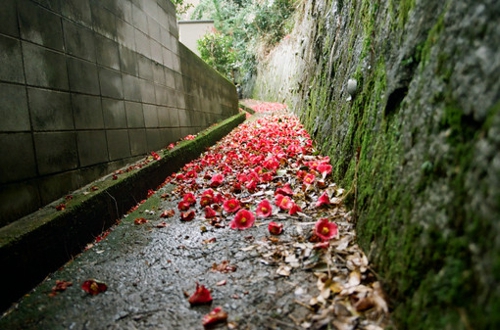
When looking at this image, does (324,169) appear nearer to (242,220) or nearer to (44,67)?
(242,220)

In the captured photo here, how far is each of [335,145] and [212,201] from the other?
1.31 meters

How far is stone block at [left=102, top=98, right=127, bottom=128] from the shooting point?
111 inches

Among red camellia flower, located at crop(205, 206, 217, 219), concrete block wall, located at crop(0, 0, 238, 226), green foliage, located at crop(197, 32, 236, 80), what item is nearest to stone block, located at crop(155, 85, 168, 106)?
concrete block wall, located at crop(0, 0, 238, 226)

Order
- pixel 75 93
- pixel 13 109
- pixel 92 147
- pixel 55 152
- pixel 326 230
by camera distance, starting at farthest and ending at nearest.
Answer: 1. pixel 92 147
2. pixel 75 93
3. pixel 55 152
4. pixel 13 109
5. pixel 326 230

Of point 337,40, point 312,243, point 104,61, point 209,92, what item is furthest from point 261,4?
point 312,243

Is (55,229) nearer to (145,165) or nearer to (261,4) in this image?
(145,165)

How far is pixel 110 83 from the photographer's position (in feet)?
9.62

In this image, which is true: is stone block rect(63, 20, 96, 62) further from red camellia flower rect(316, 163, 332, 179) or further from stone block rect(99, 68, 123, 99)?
red camellia flower rect(316, 163, 332, 179)

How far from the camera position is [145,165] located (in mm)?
3270

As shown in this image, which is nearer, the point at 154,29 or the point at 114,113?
the point at 114,113

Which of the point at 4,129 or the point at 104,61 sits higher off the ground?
the point at 104,61

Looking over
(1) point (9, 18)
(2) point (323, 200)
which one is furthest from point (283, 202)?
(1) point (9, 18)

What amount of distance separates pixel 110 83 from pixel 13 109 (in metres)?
1.21

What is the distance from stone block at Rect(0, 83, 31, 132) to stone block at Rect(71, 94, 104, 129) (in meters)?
0.48
